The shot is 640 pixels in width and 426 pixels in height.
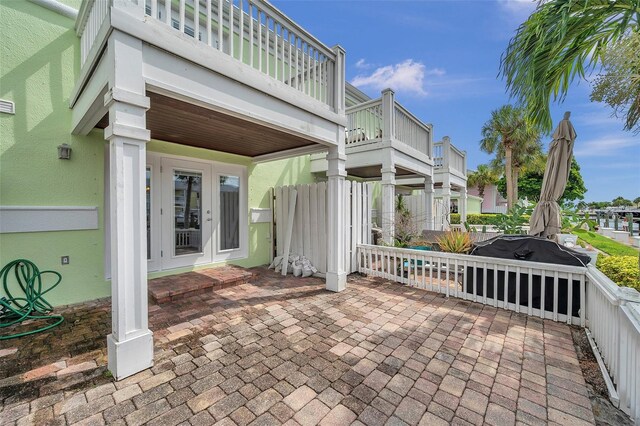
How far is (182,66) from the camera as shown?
2.70 metres

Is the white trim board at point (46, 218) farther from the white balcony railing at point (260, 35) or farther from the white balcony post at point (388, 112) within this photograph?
the white balcony post at point (388, 112)

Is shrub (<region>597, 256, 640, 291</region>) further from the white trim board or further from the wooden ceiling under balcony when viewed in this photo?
the white trim board

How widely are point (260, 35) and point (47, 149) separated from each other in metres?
3.55

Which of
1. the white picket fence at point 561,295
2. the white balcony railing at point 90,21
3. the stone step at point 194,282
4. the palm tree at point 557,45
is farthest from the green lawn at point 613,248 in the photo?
the white balcony railing at point 90,21

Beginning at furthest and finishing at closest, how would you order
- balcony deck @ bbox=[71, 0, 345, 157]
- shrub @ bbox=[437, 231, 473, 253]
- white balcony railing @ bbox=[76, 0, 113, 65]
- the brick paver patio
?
shrub @ bbox=[437, 231, 473, 253], white balcony railing @ bbox=[76, 0, 113, 65], balcony deck @ bbox=[71, 0, 345, 157], the brick paver patio

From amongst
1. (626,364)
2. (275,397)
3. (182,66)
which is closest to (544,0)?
(626,364)

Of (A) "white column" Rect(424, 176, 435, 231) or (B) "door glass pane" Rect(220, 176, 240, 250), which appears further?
(A) "white column" Rect(424, 176, 435, 231)

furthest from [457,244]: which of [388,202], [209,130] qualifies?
[209,130]

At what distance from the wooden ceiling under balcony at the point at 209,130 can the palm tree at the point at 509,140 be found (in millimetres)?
16307

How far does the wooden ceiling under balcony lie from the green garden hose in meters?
2.32

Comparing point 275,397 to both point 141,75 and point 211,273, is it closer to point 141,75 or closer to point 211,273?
point 141,75

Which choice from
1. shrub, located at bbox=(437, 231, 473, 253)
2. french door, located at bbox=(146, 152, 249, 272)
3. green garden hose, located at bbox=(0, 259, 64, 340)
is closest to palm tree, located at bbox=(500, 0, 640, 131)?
shrub, located at bbox=(437, 231, 473, 253)

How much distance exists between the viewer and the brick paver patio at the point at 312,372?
1911mm

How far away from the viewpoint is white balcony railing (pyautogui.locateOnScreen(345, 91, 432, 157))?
20.8 feet
